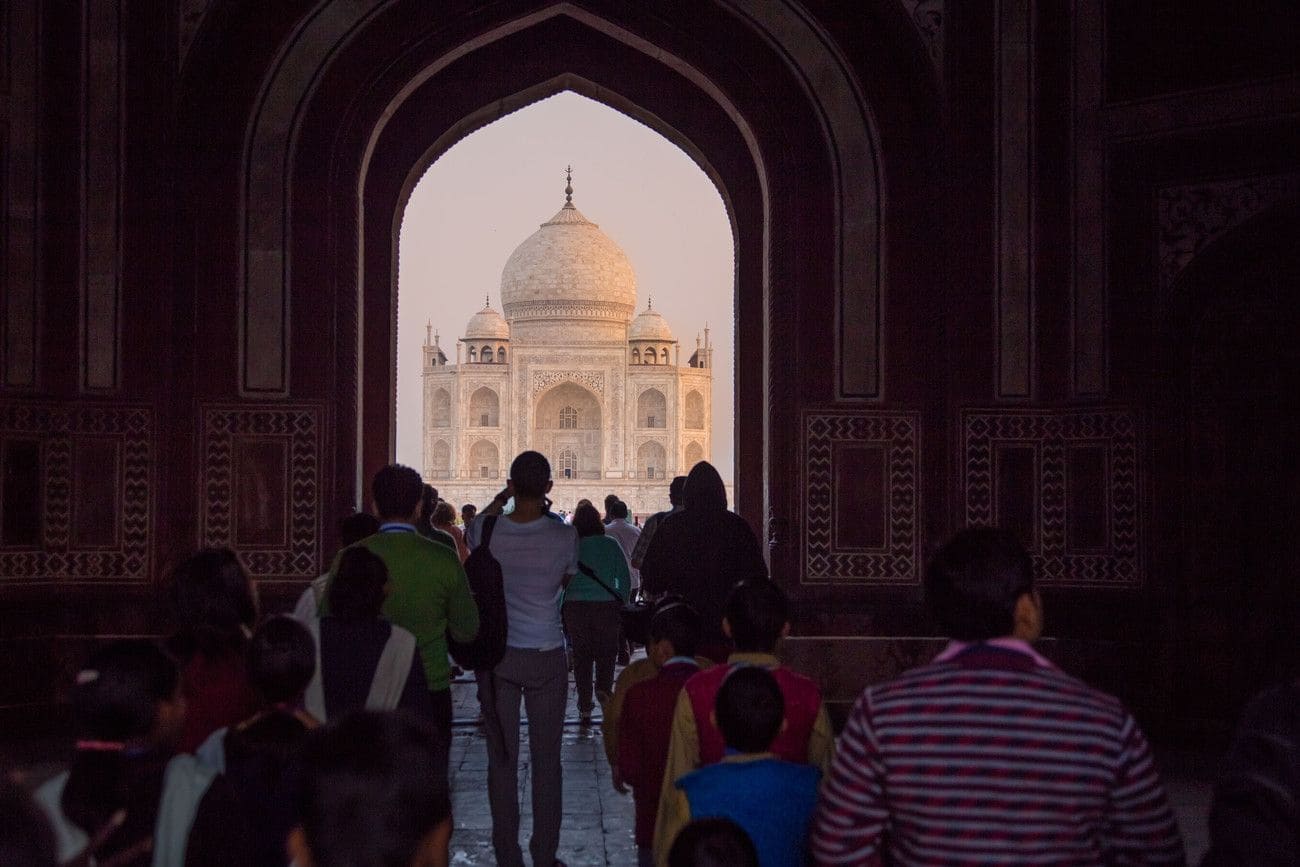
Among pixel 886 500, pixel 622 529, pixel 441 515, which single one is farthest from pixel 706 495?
pixel 622 529

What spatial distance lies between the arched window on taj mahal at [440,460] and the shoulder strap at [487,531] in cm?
3917

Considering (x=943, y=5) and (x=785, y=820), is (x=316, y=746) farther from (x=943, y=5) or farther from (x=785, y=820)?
(x=943, y=5)

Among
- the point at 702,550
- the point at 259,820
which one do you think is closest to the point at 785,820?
the point at 259,820

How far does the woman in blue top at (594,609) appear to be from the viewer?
671 centimetres

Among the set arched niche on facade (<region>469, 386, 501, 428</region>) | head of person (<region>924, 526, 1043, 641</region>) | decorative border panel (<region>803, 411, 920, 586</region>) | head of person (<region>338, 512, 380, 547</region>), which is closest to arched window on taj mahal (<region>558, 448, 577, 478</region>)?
arched niche on facade (<region>469, 386, 501, 428</region>)

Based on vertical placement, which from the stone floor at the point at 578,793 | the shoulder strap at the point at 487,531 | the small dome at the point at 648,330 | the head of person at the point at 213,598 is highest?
the small dome at the point at 648,330

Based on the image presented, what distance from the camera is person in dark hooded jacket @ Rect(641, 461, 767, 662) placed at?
14.5ft

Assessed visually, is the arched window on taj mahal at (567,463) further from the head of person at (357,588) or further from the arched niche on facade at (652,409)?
the head of person at (357,588)

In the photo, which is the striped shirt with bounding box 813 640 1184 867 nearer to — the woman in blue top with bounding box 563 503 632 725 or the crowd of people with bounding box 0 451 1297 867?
the crowd of people with bounding box 0 451 1297 867

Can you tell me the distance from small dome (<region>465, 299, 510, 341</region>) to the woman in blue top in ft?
119

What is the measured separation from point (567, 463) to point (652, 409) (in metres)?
3.03

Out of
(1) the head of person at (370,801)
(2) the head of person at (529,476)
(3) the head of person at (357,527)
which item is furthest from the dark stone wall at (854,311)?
(1) the head of person at (370,801)

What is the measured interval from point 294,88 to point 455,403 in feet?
117

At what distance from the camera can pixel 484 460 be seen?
1702 inches
